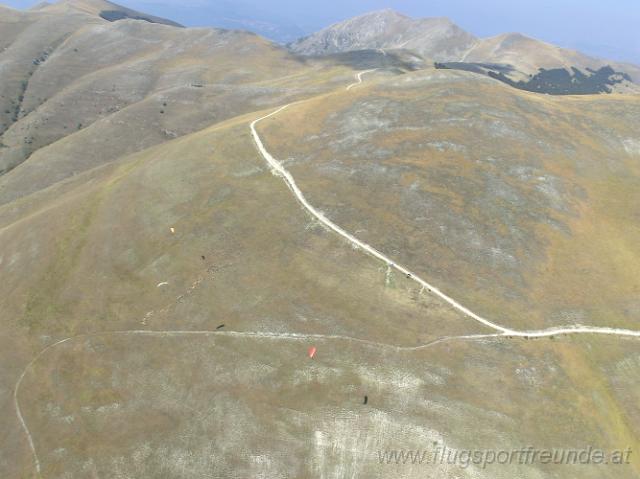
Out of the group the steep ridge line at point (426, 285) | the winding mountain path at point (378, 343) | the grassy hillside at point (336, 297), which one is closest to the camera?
the grassy hillside at point (336, 297)

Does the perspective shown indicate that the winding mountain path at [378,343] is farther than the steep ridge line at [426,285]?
No

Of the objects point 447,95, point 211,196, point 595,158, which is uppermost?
point 447,95

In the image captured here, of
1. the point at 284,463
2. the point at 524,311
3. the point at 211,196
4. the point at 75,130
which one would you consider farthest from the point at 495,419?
the point at 75,130

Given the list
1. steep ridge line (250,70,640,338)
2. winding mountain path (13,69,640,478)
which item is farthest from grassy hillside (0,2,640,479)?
steep ridge line (250,70,640,338)

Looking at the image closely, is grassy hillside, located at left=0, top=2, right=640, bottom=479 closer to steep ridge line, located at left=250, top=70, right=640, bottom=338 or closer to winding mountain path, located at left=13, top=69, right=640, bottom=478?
winding mountain path, located at left=13, top=69, right=640, bottom=478

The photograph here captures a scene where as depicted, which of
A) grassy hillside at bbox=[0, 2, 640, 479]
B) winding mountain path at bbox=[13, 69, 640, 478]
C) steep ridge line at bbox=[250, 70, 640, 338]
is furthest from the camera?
steep ridge line at bbox=[250, 70, 640, 338]

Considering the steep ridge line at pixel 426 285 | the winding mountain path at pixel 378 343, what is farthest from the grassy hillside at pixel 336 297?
the steep ridge line at pixel 426 285

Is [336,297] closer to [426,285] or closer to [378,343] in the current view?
[378,343]

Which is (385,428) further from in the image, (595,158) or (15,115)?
(15,115)

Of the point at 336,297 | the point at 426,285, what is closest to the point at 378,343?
the point at 336,297

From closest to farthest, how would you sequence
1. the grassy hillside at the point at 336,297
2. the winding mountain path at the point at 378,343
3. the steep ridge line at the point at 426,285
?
the grassy hillside at the point at 336,297, the winding mountain path at the point at 378,343, the steep ridge line at the point at 426,285

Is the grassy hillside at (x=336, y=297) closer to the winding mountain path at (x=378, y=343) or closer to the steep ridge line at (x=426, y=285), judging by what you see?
the winding mountain path at (x=378, y=343)
